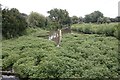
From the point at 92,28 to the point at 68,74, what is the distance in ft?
41.4

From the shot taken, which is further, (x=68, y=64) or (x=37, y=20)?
(x=37, y=20)

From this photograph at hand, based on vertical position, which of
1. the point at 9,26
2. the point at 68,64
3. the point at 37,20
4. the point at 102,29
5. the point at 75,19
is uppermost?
the point at 75,19

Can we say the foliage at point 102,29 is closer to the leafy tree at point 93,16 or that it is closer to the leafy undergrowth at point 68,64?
the leafy undergrowth at point 68,64

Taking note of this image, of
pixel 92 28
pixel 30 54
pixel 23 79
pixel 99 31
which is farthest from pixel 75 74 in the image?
pixel 92 28

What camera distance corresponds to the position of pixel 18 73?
7.59 meters

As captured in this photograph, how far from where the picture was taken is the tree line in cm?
1669

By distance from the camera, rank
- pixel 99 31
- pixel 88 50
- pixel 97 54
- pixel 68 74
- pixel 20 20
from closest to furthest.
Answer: pixel 68 74
pixel 97 54
pixel 88 50
pixel 99 31
pixel 20 20

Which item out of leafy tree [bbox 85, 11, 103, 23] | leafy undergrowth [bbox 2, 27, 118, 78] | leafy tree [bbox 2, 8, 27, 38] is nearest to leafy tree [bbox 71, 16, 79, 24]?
leafy tree [bbox 85, 11, 103, 23]

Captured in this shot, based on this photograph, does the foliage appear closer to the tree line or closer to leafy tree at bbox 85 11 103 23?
the tree line

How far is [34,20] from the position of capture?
28.6m

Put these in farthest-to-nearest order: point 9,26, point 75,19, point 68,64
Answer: point 75,19
point 9,26
point 68,64

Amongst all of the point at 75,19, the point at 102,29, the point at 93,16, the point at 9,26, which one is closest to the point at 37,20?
the point at 93,16

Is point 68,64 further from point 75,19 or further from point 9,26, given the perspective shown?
point 75,19

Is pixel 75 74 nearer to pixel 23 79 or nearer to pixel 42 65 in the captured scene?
pixel 42 65
